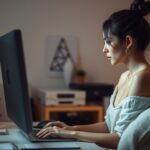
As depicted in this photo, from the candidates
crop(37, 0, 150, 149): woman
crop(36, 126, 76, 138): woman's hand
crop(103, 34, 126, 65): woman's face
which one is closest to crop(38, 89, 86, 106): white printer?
crop(37, 0, 150, 149): woman

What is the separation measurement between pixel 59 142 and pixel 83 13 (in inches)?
104

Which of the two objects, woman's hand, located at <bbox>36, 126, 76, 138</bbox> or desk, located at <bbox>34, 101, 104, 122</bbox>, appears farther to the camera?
A: desk, located at <bbox>34, 101, 104, 122</bbox>

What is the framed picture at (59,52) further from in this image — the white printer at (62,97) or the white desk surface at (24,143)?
the white desk surface at (24,143)

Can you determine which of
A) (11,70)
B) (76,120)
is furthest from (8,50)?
(76,120)

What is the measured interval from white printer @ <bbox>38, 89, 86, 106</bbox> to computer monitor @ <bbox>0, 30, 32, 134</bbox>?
6.60 ft

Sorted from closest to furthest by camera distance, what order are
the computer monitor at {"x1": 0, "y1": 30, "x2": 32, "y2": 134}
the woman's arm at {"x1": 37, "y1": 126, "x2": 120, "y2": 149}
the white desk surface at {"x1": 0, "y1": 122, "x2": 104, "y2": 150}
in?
1. the computer monitor at {"x1": 0, "y1": 30, "x2": 32, "y2": 134}
2. the white desk surface at {"x1": 0, "y1": 122, "x2": 104, "y2": 150}
3. the woman's arm at {"x1": 37, "y1": 126, "x2": 120, "y2": 149}

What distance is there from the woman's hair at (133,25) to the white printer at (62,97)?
185 centimetres

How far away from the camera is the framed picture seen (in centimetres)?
382

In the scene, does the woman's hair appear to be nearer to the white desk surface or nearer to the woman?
the woman

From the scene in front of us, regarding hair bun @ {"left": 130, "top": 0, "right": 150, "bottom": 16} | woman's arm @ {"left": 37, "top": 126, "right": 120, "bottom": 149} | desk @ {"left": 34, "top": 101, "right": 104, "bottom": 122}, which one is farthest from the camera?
desk @ {"left": 34, "top": 101, "right": 104, "bottom": 122}

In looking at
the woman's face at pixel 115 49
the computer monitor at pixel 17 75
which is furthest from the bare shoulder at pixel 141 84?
the computer monitor at pixel 17 75

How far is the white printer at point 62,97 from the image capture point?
3461 mm

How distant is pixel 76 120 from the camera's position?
3.66 metres

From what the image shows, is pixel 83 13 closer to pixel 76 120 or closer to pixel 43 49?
pixel 43 49
